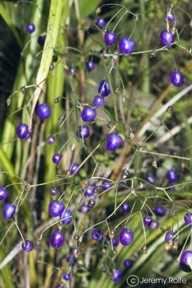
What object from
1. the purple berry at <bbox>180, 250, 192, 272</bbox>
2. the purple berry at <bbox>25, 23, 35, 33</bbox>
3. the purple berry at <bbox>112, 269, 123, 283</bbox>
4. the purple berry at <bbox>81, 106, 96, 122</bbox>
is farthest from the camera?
the purple berry at <bbox>25, 23, 35, 33</bbox>

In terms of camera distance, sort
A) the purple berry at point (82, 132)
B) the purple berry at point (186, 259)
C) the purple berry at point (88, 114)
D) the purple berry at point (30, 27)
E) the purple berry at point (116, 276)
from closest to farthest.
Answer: the purple berry at point (186, 259)
the purple berry at point (88, 114)
the purple berry at point (82, 132)
the purple berry at point (116, 276)
the purple berry at point (30, 27)

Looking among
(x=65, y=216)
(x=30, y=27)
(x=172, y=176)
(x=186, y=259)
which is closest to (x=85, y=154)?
(x=172, y=176)

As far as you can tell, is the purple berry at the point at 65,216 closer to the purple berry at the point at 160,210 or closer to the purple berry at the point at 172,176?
the purple berry at the point at 160,210

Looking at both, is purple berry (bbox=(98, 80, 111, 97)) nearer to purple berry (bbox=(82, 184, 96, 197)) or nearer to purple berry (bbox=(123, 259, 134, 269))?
purple berry (bbox=(82, 184, 96, 197))

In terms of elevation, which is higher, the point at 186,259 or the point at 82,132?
the point at 82,132

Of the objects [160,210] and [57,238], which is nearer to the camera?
[57,238]

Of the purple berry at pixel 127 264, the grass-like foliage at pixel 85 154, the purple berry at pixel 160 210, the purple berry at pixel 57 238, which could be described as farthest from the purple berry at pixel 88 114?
the purple berry at pixel 127 264

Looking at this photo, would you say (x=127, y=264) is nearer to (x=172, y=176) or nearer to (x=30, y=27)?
(x=172, y=176)

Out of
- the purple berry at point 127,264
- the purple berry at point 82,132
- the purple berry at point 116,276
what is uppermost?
the purple berry at point 82,132

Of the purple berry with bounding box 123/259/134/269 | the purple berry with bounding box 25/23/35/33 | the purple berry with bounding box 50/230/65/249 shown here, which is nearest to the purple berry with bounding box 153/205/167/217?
the purple berry with bounding box 123/259/134/269

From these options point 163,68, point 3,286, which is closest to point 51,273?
point 3,286
